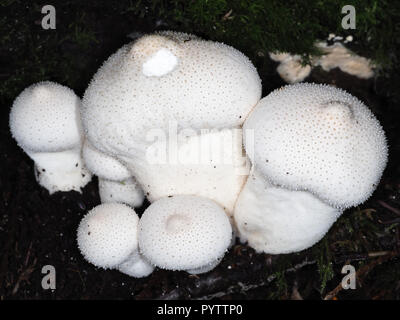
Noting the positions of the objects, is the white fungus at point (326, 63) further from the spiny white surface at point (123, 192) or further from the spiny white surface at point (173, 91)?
the spiny white surface at point (123, 192)

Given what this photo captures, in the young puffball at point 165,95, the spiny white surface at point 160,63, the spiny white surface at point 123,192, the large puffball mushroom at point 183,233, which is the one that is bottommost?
the spiny white surface at point 123,192

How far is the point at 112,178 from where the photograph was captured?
9.73 ft

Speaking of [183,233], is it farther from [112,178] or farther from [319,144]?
[319,144]

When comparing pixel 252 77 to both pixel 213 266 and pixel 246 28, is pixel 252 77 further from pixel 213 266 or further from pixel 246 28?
pixel 213 266

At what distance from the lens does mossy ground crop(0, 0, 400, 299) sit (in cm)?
296

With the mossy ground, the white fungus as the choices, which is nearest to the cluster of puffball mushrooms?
the mossy ground

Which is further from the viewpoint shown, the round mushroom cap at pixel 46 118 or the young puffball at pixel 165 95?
the round mushroom cap at pixel 46 118

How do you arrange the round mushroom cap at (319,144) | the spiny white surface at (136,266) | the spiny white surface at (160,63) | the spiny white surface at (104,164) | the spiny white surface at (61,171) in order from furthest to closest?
the spiny white surface at (61,171), the spiny white surface at (136,266), the spiny white surface at (104,164), the spiny white surface at (160,63), the round mushroom cap at (319,144)

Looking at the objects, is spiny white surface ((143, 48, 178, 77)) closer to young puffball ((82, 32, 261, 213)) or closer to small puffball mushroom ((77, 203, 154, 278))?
young puffball ((82, 32, 261, 213))

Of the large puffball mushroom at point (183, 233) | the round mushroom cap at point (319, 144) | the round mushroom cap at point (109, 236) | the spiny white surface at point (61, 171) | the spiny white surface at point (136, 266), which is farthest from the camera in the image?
the spiny white surface at point (61, 171)

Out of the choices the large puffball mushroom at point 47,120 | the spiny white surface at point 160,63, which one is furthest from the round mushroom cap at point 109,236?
the spiny white surface at point 160,63

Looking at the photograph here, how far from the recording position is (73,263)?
3.29 meters

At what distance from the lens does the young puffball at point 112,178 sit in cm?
290
